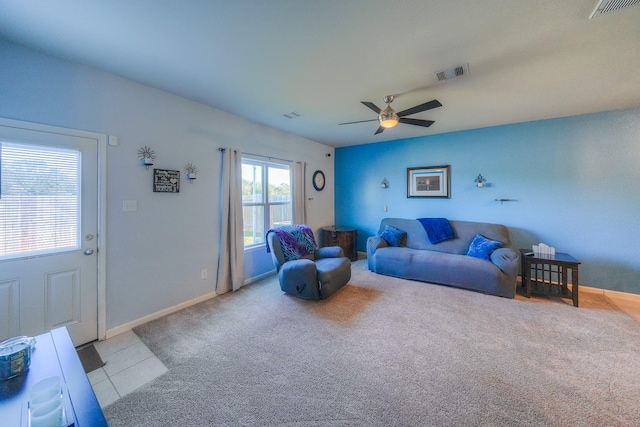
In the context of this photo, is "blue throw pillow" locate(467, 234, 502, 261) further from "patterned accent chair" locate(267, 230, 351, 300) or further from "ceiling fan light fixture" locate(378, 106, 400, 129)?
"ceiling fan light fixture" locate(378, 106, 400, 129)

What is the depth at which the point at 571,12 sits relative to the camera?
1.60 m

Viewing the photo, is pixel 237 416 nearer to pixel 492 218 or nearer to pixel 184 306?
pixel 184 306

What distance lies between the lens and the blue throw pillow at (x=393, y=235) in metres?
4.52

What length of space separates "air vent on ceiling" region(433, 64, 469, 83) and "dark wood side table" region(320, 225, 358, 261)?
10.9ft

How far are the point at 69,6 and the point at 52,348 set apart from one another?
213 centimetres

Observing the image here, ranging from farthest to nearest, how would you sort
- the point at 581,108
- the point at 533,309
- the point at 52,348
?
1. the point at 581,108
2. the point at 533,309
3. the point at 52,348

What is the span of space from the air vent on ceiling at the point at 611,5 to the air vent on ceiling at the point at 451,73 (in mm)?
816

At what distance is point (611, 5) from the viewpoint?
1.50 meters

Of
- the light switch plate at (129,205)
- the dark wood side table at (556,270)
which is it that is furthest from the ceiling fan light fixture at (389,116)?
the light switch plate at (129,205)

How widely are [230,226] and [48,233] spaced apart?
178 centimetres

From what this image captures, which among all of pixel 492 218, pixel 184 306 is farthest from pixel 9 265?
pixel 492 218

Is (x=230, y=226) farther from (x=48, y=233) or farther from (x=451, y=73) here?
(x=451, y=73)

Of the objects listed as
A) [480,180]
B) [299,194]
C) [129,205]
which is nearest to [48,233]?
[129,205]

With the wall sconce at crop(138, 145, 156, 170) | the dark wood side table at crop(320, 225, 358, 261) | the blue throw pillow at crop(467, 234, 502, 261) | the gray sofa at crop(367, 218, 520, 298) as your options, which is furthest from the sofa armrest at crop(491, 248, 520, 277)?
the wall sconce at crop(138, 145, 156, 170)
